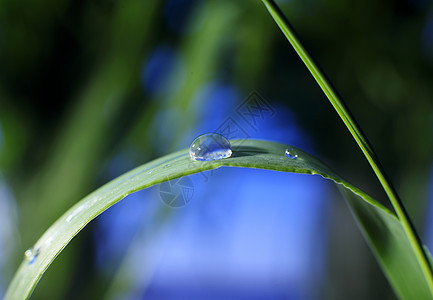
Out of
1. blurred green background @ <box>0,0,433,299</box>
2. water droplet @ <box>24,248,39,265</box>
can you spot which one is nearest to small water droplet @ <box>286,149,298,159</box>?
water droplet @ <box>24,248,39,265</box>

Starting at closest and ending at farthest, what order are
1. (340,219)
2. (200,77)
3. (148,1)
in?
1. (200,77)
2. (148,1)
3. (340,219)

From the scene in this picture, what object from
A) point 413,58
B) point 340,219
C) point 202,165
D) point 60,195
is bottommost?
point 202,165

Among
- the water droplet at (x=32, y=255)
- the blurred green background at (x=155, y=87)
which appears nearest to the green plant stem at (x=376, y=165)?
the water droplet at (x=32, y=255)

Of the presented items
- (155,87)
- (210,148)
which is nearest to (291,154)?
(210,148)

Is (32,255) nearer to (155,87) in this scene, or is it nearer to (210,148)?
(210,148)

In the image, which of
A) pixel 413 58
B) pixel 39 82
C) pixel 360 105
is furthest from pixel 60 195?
pixel 413 58

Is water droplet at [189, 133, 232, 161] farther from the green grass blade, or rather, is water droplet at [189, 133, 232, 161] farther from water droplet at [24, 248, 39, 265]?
water droplet at [24, 248, 39, 265]

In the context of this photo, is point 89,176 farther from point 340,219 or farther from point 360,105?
point 340,219
